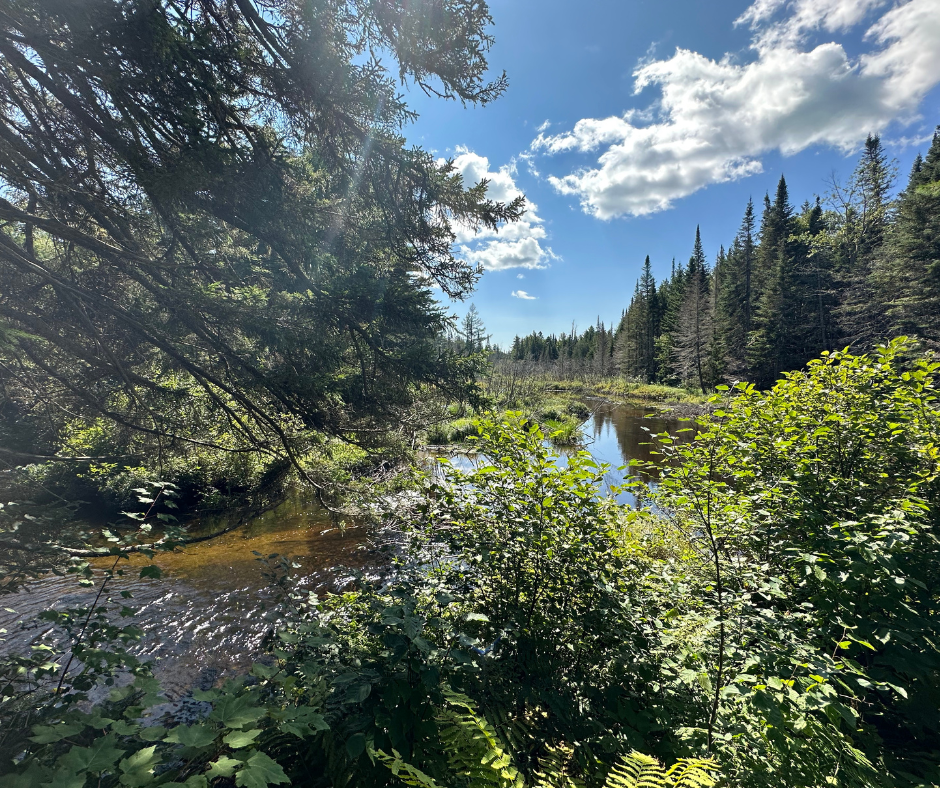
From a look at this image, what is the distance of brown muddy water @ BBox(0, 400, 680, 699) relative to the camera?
497 centimetres

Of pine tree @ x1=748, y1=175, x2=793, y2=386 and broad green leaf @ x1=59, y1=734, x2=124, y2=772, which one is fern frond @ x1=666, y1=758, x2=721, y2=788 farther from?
pine tree @ x1=748, y1=175, x2=793, y2=386

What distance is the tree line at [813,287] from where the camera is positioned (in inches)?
728

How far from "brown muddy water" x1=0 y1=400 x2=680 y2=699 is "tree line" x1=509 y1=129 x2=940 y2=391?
16045 mm

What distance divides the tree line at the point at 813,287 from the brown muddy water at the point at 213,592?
52.6 feet

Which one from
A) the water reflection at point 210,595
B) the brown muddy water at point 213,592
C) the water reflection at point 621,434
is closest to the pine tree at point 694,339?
the water reflection at point 621,434

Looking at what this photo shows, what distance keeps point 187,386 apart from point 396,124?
3951 mm

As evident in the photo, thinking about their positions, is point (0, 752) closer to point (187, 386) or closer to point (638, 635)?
point (187, 386)

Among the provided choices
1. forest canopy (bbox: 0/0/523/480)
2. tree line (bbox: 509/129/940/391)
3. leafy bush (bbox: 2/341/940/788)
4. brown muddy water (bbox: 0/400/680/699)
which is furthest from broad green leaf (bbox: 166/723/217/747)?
tree line (bbox: 509/129/940/391)

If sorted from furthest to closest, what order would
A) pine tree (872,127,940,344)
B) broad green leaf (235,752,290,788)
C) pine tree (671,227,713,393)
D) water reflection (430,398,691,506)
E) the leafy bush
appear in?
1. pine tree (671,227,713,393)
2. pine tree (872,127,940,344)
3. water reflection (430,398,691,506)
4. the leafy bush
5. broad green leaf (235,752,290,788)

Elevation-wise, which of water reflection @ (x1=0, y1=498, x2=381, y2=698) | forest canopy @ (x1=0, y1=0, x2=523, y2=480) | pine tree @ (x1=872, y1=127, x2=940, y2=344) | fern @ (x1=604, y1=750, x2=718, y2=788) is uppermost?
pine tree @ (x1=872, y1=127, x2=940, y2=344)

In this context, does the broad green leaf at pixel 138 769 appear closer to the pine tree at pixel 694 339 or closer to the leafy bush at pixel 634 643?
the leafy bush at pixel 634 643

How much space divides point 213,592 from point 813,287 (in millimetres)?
38708

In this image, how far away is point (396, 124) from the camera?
4.67 metres

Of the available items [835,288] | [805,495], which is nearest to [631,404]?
[835,288]
